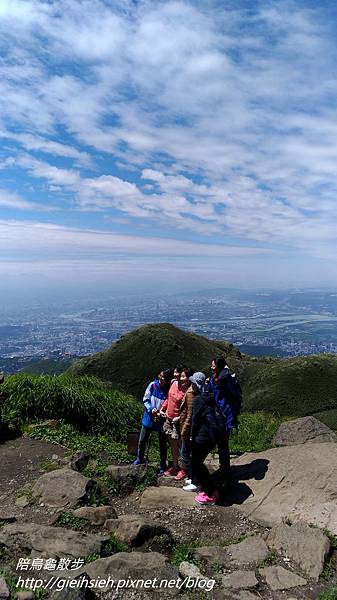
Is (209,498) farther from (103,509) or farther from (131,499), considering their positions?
(103,509)

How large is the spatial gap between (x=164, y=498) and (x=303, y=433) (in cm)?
393

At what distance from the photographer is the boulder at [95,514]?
219 inches

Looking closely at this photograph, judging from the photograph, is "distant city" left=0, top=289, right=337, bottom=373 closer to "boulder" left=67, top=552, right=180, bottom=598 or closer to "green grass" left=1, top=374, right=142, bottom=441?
"green grass" left=1, top=374, right=142, bottom=441

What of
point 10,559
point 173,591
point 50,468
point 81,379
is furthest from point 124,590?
point 81,379

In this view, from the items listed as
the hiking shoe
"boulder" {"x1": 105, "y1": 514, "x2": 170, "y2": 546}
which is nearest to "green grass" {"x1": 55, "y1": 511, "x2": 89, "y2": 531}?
"boulder" {"x1": 105, "y1": 514, "x2": 170, "y2": 546}

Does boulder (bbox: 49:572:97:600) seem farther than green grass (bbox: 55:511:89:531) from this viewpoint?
No

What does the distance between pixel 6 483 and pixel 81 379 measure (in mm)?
5639

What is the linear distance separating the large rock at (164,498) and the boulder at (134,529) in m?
1.30

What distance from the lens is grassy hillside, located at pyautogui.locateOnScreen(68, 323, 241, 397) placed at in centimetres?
1494

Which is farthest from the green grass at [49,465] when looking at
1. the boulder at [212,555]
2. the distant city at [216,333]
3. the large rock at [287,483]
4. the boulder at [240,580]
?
the distant city at [216,333]

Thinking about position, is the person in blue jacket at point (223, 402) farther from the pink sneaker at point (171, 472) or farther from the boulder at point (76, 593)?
the boulder at point (76, 593)

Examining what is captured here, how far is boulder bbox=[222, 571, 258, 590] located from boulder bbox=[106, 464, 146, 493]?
286 centimetres

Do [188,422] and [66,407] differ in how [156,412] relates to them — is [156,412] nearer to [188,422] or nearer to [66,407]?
[188,422]

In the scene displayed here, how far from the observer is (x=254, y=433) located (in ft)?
35.9
